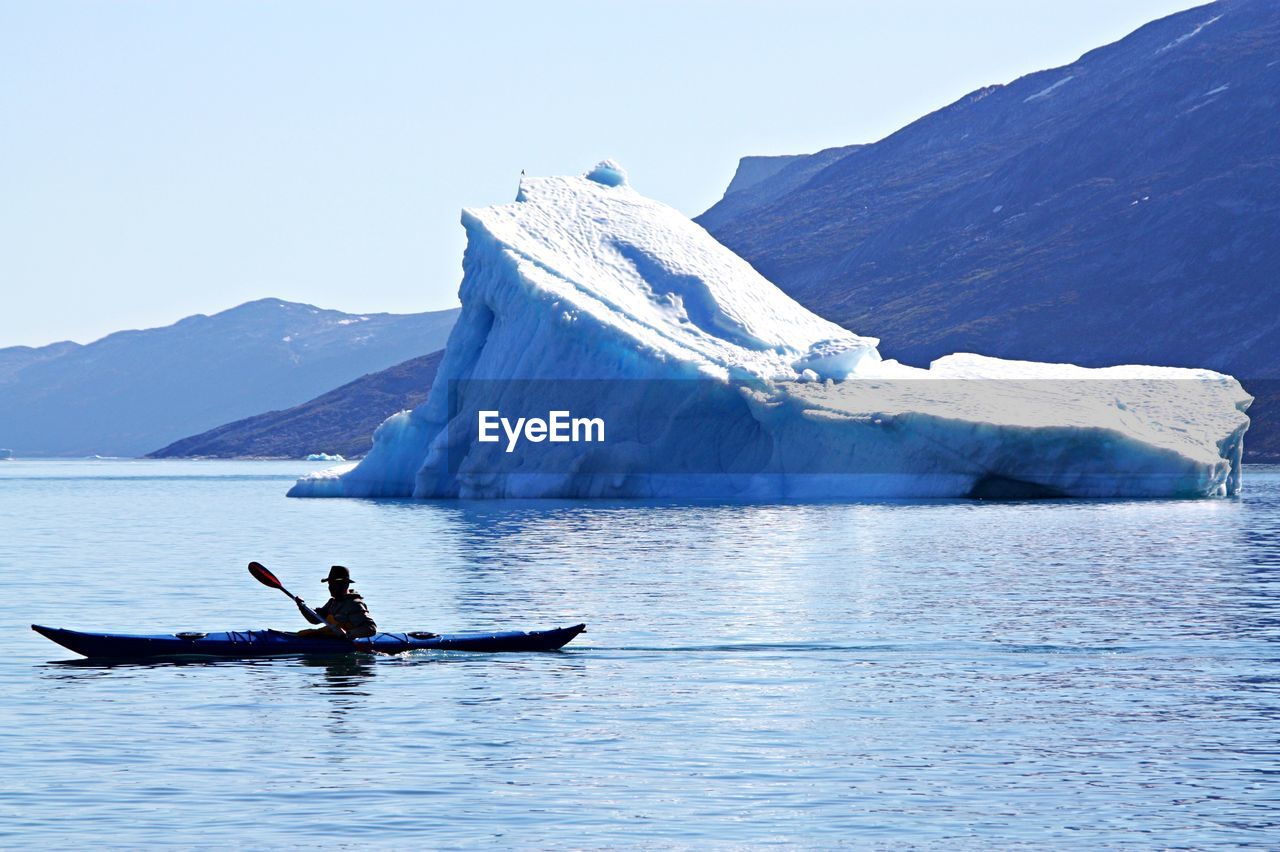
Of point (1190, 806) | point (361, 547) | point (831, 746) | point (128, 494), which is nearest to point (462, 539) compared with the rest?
point (361, 547)

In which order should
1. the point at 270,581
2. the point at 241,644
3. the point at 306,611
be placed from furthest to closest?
the point at 270,581, the point at 306,611, the point at 241,644

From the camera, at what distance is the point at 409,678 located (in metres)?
25.0

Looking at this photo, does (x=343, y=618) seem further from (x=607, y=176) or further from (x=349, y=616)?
(x=607, y=176)

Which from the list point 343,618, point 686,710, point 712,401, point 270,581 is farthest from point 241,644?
point 712,401

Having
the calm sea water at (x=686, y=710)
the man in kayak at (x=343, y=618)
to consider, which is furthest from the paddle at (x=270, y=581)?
the calm sea water at (x=686, y=710)

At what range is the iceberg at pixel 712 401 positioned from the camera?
61531mm

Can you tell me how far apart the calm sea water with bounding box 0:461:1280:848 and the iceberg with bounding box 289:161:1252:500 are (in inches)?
606

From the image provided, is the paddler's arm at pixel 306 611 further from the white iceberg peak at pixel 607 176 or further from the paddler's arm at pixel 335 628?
the white iceberg peak at pixel 607 176

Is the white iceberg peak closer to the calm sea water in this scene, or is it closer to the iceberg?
the iceberg

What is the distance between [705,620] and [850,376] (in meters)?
33.2

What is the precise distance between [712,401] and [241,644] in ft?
124

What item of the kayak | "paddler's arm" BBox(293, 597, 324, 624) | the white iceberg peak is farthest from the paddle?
the white iceberg peak

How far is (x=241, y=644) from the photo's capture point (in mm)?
26312

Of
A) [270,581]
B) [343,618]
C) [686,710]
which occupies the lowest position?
[686,710]
